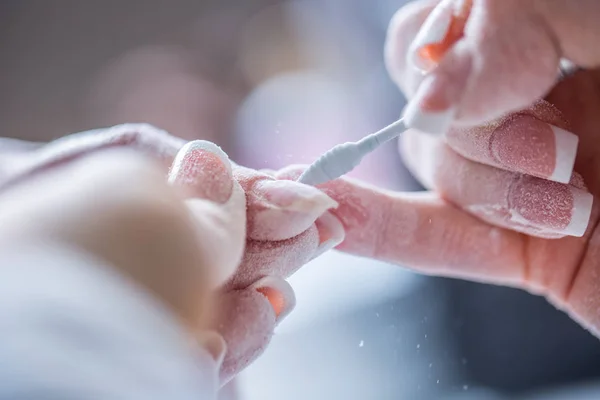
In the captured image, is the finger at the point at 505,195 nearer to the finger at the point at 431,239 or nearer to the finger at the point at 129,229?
the finger at the point at 431,239

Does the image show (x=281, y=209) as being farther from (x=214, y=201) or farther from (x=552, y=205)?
(x=552, y=205)

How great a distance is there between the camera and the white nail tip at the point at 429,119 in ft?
0.91

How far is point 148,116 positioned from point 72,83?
0.14m

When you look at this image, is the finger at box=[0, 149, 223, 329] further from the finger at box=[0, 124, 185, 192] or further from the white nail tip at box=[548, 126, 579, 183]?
the white nail tip at box=[548, 126, 579, 183]

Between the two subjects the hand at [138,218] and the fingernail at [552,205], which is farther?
the fingernail at [552,205]

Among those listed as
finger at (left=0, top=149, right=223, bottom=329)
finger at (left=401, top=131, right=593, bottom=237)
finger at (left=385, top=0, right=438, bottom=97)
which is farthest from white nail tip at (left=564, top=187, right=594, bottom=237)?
finger at (left=0, top=149, right=223, bottom=329)

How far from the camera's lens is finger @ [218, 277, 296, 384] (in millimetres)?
261

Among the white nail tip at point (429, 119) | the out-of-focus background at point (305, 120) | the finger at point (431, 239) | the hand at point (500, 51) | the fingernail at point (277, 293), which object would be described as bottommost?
the out-of-focus background at point (305, 120)

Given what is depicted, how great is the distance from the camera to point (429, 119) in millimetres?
281

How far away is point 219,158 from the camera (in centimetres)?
30

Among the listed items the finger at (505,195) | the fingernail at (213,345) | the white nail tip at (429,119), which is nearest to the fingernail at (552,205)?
the finger at (505,195)

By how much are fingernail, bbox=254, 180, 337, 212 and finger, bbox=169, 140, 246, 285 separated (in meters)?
0.01

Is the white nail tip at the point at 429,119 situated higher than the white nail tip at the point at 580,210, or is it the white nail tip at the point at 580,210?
the white nail tip at the point at 429,119

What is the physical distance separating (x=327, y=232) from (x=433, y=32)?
12 cm
